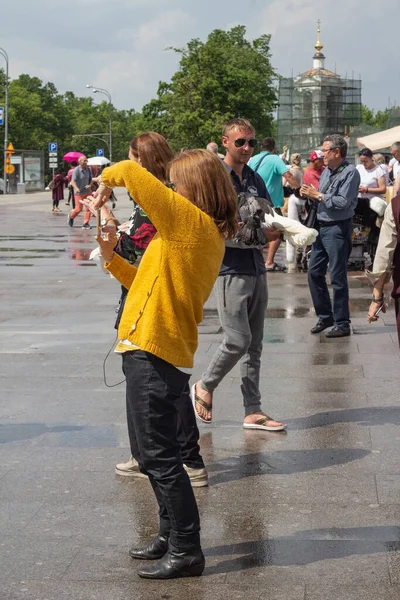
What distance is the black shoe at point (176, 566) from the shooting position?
4.26 m

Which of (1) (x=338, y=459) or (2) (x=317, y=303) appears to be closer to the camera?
(1) (x=338, y=459)

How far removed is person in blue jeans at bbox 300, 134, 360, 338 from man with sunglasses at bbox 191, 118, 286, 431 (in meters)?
3.60

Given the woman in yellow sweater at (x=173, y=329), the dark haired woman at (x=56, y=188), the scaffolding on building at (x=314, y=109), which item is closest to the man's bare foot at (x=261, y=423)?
the woman in yellow sweater at (x=173, y=329)

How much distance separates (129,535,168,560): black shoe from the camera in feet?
14.6

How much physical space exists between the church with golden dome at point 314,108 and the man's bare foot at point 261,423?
275 feet

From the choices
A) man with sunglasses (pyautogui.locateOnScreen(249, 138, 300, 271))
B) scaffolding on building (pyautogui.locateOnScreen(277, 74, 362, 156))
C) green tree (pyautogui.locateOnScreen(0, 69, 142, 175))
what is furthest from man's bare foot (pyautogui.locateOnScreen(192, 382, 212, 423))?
green tree (pyautogui.locateOnScreen(0, 69, 142, 175))

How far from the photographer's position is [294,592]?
13.5ft

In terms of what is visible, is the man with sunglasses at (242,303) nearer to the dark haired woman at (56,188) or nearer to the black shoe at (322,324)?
the black shoe at (322,324)

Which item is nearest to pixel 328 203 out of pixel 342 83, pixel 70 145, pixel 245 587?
pixel 245 587

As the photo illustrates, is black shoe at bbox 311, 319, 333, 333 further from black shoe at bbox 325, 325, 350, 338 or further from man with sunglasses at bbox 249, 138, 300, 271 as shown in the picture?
man with sunglasses at bbox 249, 138, 300, 271

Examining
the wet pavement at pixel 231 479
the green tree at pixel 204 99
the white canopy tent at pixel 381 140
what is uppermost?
the green tree at pixel 204 99

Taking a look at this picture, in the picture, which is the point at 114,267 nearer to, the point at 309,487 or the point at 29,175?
the point at 309,487

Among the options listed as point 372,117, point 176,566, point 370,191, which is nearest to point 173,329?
point 176,566

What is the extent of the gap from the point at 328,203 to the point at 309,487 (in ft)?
16.7
